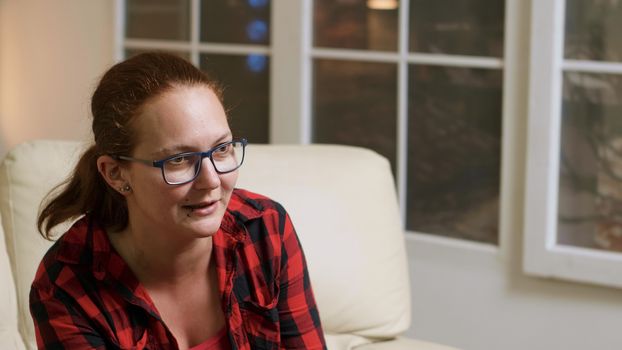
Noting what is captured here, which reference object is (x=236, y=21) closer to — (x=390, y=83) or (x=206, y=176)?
(x=390, y=83)

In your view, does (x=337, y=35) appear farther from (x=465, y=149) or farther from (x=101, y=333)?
(x=101, y=333)

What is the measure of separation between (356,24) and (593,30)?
0.73 meters

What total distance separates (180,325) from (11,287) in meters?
0.36

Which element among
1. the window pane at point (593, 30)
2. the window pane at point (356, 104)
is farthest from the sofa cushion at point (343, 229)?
the window pane at point (356, 104)

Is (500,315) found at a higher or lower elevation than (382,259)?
lower

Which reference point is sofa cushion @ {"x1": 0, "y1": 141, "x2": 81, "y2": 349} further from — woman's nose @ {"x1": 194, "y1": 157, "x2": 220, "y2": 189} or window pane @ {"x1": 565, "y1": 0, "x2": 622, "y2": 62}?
window pane @ {"x1": 565, "y1": 0, "x2": 622, "y2": 62}

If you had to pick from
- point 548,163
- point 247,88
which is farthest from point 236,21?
point 548,163

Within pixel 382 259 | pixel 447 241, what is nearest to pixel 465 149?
pixel 447 241

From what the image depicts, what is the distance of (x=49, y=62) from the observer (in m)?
3.79

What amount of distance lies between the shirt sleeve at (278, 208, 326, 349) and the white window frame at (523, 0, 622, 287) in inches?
40.8

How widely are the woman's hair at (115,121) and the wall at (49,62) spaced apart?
190 cm

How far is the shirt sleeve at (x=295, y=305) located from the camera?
1.76m

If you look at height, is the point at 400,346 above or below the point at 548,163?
below

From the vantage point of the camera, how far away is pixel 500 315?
279cm
